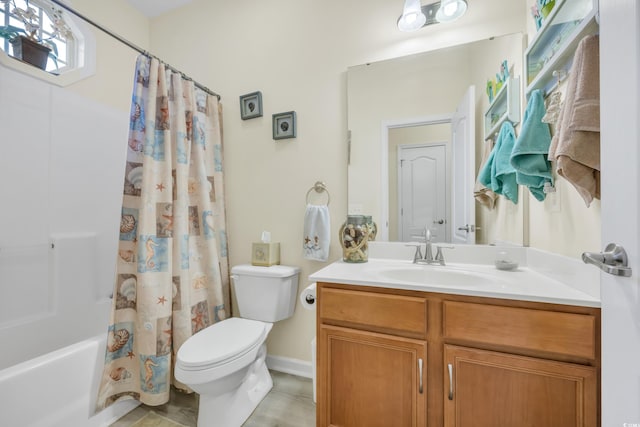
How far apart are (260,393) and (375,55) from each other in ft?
6.99

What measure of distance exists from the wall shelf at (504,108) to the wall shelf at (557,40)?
0.26 feet

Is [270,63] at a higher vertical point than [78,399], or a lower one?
higher

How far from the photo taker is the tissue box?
5.76 ft

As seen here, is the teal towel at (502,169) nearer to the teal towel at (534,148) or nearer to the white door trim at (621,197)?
the teal towel at (534,148)

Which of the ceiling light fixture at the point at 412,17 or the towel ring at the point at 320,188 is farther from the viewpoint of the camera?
the towel ring at the point at 320,188

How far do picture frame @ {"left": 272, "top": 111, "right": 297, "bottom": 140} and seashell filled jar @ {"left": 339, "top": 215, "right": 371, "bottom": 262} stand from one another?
29.9 inches

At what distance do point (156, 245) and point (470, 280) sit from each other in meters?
1.61

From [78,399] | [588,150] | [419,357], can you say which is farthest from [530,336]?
[78,399]

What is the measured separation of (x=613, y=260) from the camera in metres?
0.55

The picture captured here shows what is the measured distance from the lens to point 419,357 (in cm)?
100

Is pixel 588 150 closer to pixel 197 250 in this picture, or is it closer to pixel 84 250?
pixel 197 250

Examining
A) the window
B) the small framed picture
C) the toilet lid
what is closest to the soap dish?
the toilet lid

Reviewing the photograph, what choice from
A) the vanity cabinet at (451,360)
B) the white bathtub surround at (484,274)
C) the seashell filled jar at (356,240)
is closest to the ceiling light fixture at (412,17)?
the seashell filled jar at (356,240)

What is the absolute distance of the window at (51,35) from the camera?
58.8 inches
